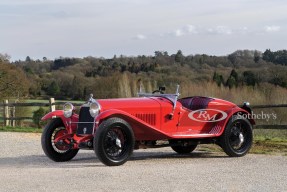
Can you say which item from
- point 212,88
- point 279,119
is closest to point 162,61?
point 212,88

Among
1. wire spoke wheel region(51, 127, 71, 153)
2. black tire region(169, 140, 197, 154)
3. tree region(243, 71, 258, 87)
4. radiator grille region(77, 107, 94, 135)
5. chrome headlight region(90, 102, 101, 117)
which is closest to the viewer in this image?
chrome headlight region(90, 102, 101, 117)

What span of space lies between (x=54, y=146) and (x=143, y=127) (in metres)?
1.84

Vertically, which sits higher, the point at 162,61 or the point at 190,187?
the point at 162,61

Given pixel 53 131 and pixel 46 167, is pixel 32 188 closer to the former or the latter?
pixel 46 167

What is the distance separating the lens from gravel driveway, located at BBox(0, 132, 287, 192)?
750 cm

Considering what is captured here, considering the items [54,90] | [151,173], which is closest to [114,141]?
[151,173]

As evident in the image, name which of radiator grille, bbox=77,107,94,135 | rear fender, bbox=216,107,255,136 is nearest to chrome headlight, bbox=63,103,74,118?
radiator grille, bbox=77,107,94,135

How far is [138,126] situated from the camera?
32.8 feet

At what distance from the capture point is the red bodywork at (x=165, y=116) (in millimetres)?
9961

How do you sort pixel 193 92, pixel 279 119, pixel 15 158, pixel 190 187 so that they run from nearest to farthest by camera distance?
pixel 190 187 → pixel 15 158 → pixel 279 119 → pixel 193 92

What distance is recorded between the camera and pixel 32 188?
7438 mm

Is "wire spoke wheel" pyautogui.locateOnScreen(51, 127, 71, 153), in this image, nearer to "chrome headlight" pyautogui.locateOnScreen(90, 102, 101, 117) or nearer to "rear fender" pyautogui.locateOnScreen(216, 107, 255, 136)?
"chrome headlight" pyautogui.locateOnScreen(90, 102, 101, 117)

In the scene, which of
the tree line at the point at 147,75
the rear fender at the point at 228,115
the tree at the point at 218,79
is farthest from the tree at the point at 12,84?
the rear fender at the point at 228,115

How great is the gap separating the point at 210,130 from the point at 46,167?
3.35 m
